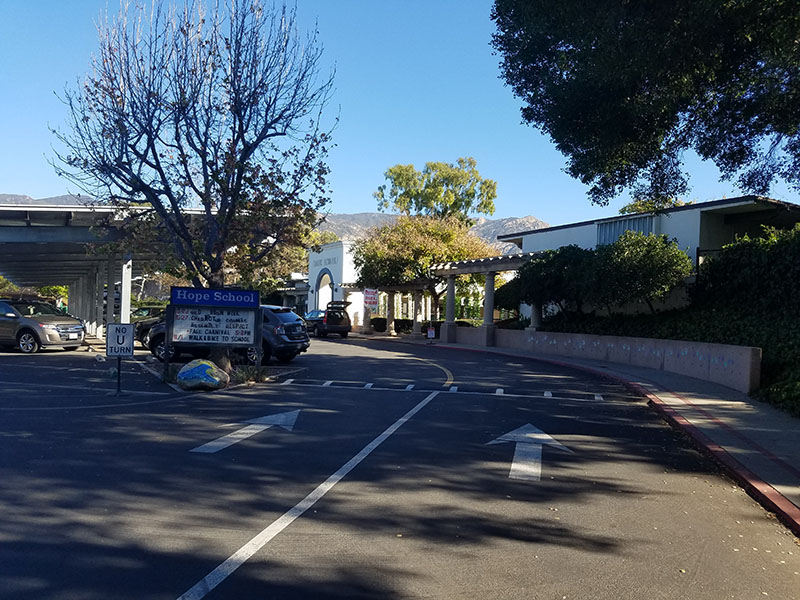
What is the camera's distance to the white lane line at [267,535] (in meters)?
4.39

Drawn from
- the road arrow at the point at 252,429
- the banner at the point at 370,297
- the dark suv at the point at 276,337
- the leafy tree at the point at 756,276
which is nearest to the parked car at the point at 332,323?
the banner at the point at 370,297

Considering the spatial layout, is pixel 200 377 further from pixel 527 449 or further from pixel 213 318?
pixel 527 449

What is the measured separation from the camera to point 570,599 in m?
4.38

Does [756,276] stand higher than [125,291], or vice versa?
[756,276]

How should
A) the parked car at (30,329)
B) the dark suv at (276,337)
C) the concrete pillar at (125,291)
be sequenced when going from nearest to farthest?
the dark suv at (276,337), the parked car at (30,329), the concrete pillar at (125,291)

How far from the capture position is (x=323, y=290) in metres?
57.5

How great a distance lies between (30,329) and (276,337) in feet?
29.3

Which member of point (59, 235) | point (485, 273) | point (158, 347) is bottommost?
point (158, 347)

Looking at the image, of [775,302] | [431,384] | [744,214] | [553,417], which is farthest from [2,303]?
[744,214]

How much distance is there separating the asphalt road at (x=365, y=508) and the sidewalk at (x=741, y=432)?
28 centimetres

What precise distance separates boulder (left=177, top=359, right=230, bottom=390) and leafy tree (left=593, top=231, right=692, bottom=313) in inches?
587

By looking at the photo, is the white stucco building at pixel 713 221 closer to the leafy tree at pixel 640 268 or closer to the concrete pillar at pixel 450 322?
the leafy tree at pixel 640 268

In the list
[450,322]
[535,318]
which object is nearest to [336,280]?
[450,322]

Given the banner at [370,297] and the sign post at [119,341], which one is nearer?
the sign post at [119,341]
